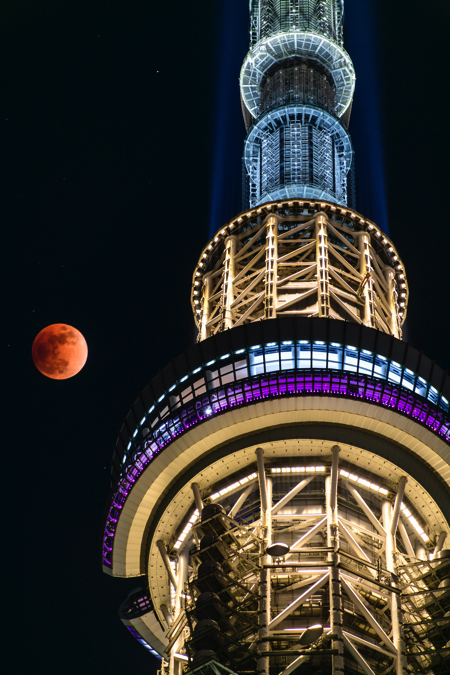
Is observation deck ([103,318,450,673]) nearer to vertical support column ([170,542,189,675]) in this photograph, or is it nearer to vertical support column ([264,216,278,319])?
vertical support column ([170,542,189,675])

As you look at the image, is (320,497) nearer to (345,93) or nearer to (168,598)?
(168,598)

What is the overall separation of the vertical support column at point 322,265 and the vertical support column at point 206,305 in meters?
11.0

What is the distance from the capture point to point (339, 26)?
11612 cm

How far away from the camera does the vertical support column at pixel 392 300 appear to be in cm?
7996

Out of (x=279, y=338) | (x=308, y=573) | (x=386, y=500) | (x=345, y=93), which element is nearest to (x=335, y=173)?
(x=345, y=93)

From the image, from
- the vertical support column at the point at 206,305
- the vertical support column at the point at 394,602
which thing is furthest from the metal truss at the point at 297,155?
the vertical support column at the point at 394,602

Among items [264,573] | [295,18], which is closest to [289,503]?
[264,573]

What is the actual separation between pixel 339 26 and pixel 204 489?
7472 centimetres

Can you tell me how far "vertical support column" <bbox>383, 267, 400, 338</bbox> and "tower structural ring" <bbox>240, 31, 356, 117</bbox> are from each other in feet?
107

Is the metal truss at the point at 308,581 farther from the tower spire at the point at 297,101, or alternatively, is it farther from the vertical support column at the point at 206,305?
the tower spire at the point at 297,101

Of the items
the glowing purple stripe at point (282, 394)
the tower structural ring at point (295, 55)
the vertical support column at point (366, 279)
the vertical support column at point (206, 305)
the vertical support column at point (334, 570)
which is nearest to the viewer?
the vertical support column at point (334, 570)

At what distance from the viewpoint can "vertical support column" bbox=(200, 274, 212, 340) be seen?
7955cm

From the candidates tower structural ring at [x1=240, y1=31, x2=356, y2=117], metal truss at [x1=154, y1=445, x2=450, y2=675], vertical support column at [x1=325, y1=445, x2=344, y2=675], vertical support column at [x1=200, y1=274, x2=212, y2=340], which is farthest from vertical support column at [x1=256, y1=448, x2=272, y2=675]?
tower structural ring at [x1=240, y1=31, x2=356, y2=117]

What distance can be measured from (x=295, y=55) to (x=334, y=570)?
240 feet
